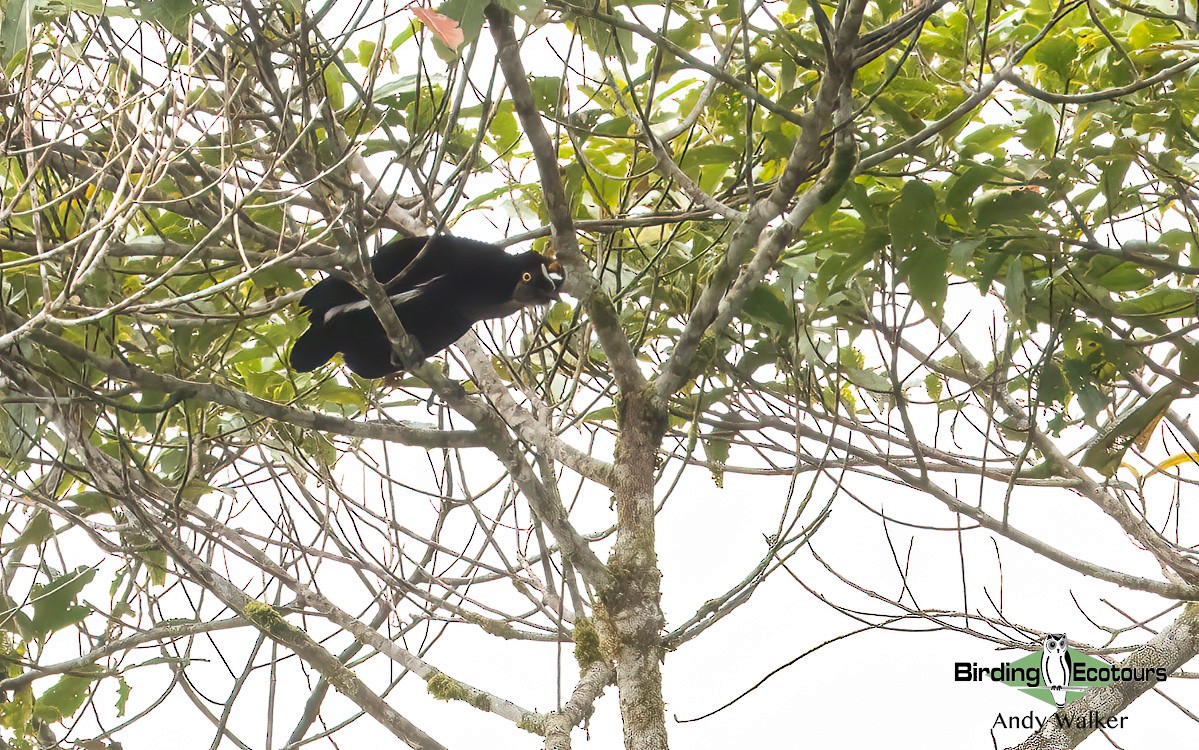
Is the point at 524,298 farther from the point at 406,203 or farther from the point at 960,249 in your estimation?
the point at 960,249

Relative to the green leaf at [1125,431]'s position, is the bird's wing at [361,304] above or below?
above

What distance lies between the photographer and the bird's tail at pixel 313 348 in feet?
7.02

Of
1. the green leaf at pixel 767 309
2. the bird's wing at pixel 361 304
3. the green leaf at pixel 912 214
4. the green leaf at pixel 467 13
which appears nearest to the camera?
the green leaf at pixel 467 13

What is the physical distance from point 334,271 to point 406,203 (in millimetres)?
578

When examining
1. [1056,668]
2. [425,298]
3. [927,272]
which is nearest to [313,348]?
[425,298]

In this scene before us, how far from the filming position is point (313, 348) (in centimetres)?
216

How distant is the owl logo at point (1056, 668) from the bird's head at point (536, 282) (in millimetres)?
1247

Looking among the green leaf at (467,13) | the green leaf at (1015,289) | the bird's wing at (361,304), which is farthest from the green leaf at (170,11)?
the green leaf at (1015,289)

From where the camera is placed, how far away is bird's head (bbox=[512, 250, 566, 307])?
2.32 m

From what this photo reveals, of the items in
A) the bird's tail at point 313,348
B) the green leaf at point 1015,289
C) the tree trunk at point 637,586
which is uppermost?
the bird's tail at point 313,348

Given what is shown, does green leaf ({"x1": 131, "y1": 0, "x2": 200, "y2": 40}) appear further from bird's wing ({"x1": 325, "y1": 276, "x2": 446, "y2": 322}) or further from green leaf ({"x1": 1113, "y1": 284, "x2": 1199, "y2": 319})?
green leaf ({"x1": 1113, "y1": 284, "x2": 1199, "y2": 319})

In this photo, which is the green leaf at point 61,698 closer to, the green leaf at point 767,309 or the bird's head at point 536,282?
the bird's head at point 536,282

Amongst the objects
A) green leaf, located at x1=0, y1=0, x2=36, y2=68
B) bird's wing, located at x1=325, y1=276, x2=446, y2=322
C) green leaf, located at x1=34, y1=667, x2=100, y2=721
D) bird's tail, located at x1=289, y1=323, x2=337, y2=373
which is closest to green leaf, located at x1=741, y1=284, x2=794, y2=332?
bird's wing, located at x1=325, y1=276, x2=446, y2=322

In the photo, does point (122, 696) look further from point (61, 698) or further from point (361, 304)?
point (361, 304)
